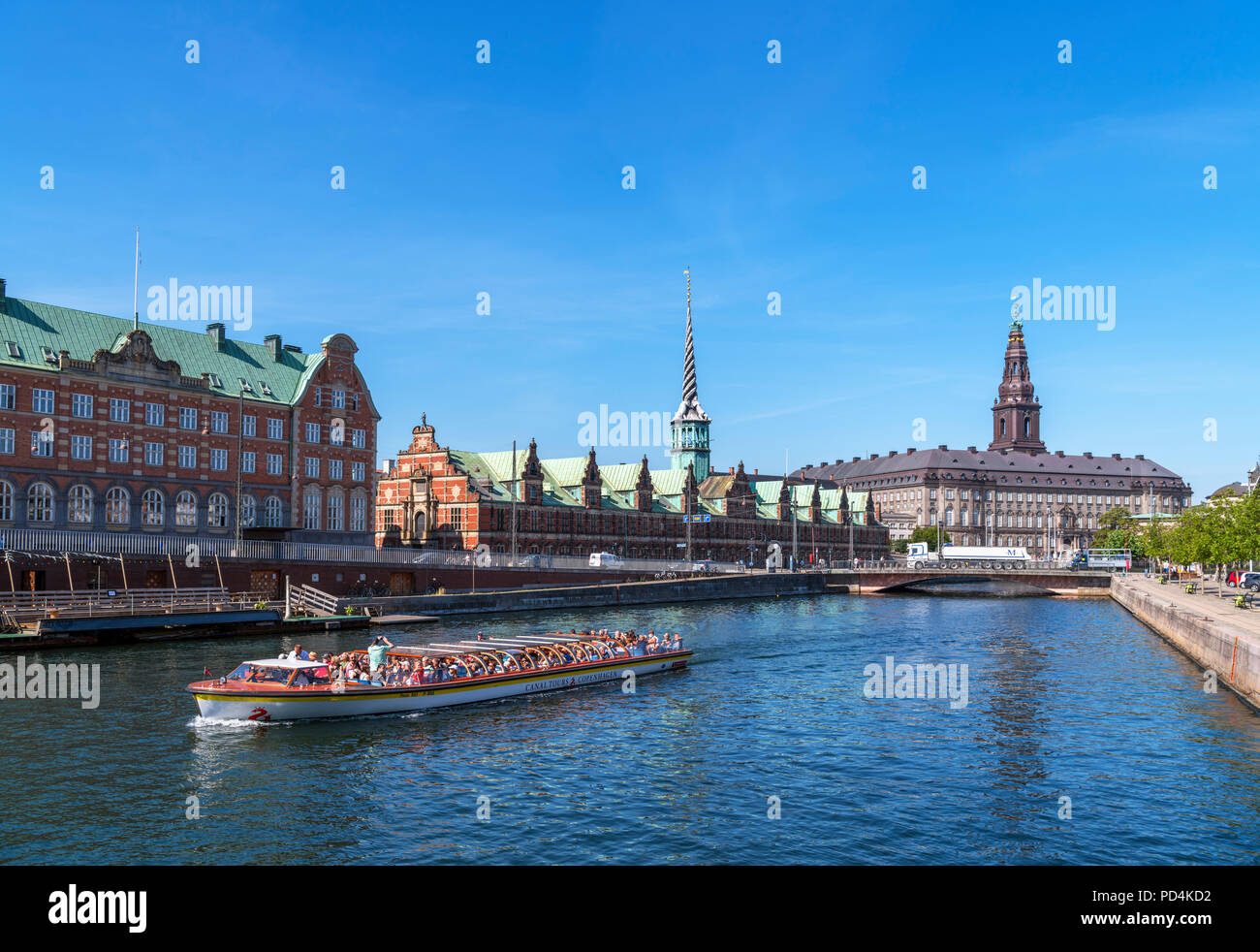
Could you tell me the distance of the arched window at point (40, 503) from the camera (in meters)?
72.6

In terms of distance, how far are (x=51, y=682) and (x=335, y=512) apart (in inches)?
2015

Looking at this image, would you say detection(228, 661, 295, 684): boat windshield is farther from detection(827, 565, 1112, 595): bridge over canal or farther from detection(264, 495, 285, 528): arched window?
detection(827, 565, 1112, 595): bridge over canal

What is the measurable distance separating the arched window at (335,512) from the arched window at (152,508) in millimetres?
17084

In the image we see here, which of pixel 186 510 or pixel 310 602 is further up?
pixel 186 510

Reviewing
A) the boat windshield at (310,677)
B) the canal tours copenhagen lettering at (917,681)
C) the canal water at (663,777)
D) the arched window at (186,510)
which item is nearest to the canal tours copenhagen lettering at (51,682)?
the canal water at (663,777)

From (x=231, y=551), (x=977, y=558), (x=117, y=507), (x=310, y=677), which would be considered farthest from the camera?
(x=977, y=558)

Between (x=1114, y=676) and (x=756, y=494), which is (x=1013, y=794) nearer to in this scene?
(x=1114, y=676)

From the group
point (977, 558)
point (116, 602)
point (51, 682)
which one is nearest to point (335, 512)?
point (116, 602)

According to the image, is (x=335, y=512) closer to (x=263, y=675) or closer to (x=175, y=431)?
(x=175, y=431)

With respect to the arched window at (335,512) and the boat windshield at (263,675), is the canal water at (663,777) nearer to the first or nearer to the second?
the boat windshield at (263,675)

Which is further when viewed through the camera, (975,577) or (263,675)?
(975,577)

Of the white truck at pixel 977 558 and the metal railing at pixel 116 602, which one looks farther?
the white truck at pixel 977 558

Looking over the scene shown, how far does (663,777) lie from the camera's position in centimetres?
3127

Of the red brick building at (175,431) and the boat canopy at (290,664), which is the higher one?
the red brick building at (175,431)
